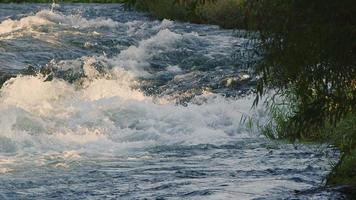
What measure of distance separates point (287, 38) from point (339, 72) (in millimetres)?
470

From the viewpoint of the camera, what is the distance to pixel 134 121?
11883mm

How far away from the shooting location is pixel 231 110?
40.3 ft

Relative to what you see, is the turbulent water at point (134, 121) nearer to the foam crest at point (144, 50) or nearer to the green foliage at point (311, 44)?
the foam crest at point (144, 50)

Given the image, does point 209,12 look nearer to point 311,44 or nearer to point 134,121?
point 134,121

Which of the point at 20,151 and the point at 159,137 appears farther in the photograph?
the point at 159,137

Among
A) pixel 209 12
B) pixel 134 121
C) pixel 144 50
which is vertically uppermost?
pixel 209 12

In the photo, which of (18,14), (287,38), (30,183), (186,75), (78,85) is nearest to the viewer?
(287,38)

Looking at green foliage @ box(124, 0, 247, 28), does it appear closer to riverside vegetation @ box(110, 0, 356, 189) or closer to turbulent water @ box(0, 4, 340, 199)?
turbulent water @ box(0, 4, 340, 199)

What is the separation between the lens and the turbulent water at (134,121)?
7953mm

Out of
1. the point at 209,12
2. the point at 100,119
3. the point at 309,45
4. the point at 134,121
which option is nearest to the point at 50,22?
the point at 209,12

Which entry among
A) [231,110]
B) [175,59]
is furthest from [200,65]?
[231,110]

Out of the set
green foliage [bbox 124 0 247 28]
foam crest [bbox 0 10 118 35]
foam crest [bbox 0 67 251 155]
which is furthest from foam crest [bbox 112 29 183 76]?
foam crest [bbox 0 10 118 35]

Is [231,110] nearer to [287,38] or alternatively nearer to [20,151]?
[20,151]

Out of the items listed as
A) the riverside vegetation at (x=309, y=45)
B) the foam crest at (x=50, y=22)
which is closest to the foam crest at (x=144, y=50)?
the foam crest at (x=50, y=22)
